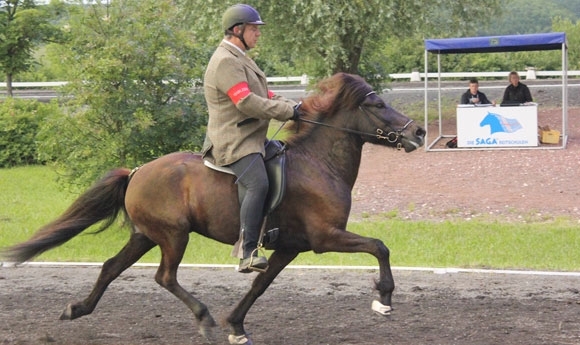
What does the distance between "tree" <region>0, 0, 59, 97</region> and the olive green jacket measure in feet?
60.6

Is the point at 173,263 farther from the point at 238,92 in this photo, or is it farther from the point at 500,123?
the point at 500,123

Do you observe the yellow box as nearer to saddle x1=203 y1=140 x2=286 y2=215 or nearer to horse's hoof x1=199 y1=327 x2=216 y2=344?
saddle x1=203 y1=140 x2=286 y2=215

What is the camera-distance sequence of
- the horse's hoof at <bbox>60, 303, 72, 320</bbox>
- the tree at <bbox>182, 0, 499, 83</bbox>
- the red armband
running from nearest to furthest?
the red armband → the horse's hoof at <bbox>60, 303, 72, 320</bbox> → the tree at <bbox>182, 0, 499, 83</bbox>

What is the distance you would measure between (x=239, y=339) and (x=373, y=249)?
125 cm

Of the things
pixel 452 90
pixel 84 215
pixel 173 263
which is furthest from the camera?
pixel 452 90

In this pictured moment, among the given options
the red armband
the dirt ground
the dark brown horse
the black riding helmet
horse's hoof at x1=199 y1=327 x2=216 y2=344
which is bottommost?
the dirt ground

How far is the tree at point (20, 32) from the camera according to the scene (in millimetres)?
24578

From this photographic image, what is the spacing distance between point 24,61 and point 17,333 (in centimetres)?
1965

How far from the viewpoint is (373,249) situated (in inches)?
268

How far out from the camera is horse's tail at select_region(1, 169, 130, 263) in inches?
307

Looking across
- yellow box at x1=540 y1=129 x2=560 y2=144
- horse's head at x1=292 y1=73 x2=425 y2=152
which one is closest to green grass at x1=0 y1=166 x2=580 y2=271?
horse's head at x1=292 y1=73 x2=425 y2=152

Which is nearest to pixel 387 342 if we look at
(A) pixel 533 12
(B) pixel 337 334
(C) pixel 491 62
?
(B) pixel 337 334

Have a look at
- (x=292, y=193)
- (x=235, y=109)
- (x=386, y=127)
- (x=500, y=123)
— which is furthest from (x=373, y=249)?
(x=500, y=123)

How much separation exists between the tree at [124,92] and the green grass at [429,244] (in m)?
1.16
